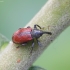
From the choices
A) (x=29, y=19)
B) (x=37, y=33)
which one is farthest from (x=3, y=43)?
(x=29, y=19)

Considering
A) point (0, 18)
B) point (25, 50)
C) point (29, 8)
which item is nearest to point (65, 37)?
point (29, 8)

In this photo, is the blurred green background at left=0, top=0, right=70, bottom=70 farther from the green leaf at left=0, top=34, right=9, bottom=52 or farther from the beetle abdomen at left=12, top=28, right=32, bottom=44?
the green leaf at left=0, top=34, right=9, bottom=52

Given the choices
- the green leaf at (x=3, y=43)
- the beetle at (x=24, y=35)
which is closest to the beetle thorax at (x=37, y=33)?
the beetle at (x=24, y=35)

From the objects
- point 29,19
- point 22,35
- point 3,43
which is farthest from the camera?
point 29,19

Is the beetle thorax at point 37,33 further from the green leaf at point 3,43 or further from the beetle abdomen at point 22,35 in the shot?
the green leaf at point 3,43

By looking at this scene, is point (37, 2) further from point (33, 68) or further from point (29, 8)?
point (33, 68)

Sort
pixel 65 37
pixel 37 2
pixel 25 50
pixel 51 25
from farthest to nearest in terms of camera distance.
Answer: pixel 37 2 → pixel 65 37 → pixel 25 50 → pixel 51 25

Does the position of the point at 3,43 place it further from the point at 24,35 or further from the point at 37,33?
the point at 24,35

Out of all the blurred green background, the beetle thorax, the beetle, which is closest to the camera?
Result: the beetle thorax

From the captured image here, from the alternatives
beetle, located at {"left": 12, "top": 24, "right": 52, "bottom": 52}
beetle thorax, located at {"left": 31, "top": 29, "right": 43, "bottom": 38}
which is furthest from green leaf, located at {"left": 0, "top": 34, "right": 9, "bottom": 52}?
beetle thorax, located at {"left": 31, "top": 29, "right": 43, "bottom": 38}
